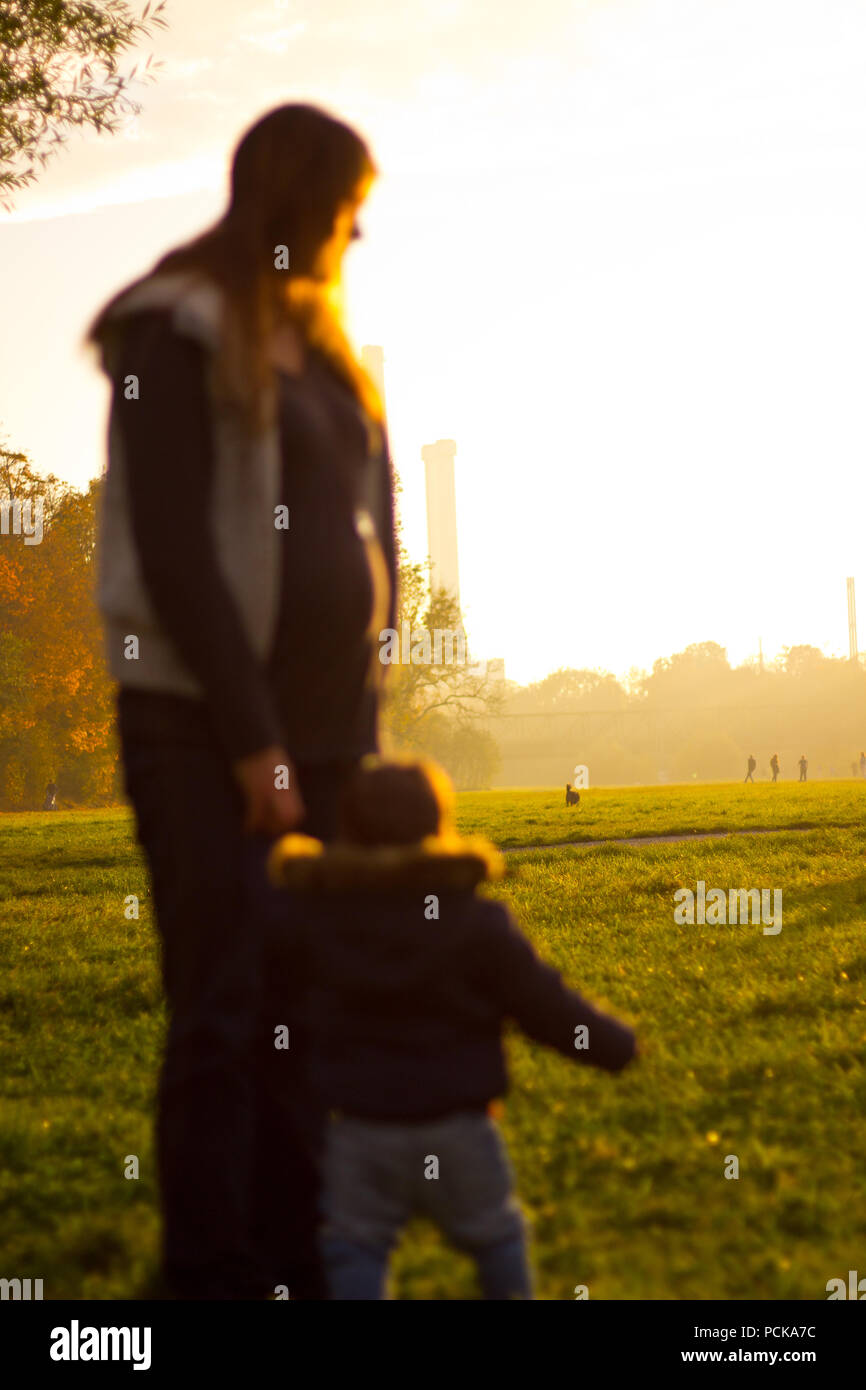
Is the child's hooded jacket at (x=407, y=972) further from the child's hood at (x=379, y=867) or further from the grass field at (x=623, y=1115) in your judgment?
the grass field at (x=623, y=1115)

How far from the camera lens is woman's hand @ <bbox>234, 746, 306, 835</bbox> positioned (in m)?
2.18

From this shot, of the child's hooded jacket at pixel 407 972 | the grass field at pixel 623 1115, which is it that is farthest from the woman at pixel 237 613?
the grass field at pixel 623 1115

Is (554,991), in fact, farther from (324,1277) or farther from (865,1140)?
(865,1140)

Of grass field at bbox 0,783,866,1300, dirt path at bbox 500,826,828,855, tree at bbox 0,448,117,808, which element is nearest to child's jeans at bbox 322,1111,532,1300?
grass field at bbox 0,783,866,1300

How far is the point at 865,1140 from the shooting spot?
375cm

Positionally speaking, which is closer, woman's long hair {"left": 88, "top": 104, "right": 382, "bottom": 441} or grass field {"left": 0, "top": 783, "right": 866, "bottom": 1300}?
woman's long hair {"left": 88, "top": 104, "right": 382, "bottom": 441}

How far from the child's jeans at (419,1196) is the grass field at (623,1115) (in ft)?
1.25

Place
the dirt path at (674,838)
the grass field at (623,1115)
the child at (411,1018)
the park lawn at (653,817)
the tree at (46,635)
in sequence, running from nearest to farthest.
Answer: the child at (411,1018) → the grass field at (623,1115) → the dirt path at (674,838) → the park lawn at (653,817) → the tree at (46,635)

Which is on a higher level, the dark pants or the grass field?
the dark pants

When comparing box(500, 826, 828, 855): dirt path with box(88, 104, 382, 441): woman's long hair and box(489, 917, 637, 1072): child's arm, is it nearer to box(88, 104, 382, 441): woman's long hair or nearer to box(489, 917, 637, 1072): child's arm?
box(489, 917, 637, 1072): child's arm

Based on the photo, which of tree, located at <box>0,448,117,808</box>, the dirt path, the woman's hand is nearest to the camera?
the woman's hand

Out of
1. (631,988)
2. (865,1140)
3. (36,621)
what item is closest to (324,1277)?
(865,1140)

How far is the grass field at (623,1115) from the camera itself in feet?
9.67

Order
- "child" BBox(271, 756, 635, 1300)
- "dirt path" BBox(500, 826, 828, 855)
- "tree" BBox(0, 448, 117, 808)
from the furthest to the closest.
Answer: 1. "tree" BBox(0, 448, 117, 808)
2. "dirt path" BBox(500, 826, 828, 855)
3. "child" BBox(271, 756, 635, 1300)
